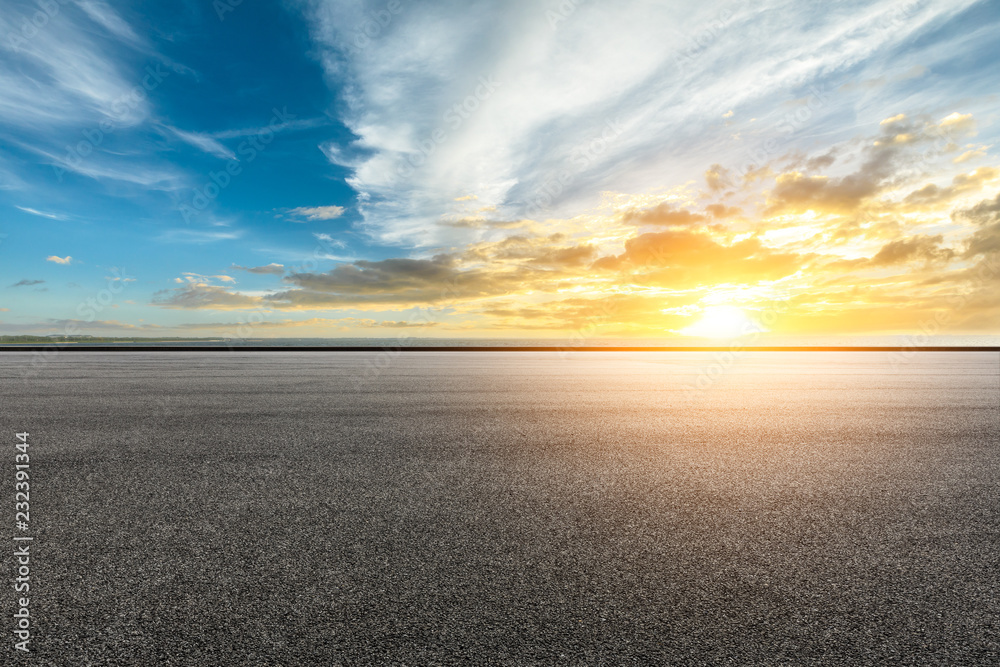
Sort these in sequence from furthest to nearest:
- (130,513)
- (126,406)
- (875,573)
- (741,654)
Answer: (126,406), (130,513), (875,573), (741,654)

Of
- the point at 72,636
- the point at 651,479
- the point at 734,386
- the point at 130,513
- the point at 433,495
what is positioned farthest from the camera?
A: the point at 734,386

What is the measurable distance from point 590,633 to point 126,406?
503 inches

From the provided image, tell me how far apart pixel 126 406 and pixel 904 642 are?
14.0 metres

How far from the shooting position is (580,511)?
5.02m

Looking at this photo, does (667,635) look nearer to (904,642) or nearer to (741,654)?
(741,654)

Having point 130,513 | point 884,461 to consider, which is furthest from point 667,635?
point 884,461

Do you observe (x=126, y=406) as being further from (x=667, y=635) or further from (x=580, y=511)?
(x=667, y=635)

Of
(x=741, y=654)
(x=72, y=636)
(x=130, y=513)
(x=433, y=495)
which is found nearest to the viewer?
(x=741, y=654)

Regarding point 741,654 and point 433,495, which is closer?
Result: point 741,654

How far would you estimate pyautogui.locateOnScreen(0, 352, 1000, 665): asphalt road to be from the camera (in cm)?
288

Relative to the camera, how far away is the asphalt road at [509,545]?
288 cm

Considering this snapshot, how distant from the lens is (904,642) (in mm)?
2879

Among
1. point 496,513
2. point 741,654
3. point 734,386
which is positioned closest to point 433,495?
point 496,513

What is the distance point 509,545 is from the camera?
13.7 ft
